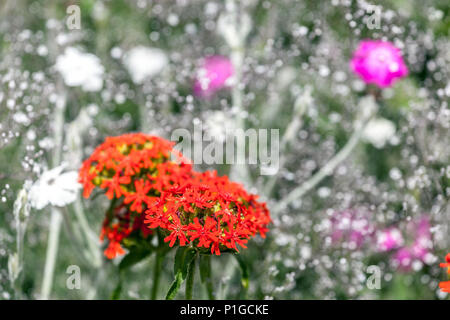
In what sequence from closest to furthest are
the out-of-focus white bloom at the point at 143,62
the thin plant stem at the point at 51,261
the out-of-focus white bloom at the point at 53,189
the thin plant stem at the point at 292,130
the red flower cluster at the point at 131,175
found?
the red flower cluster at the point at 131,175 → the out-of-focus white bloom at the point at 53,189 → the thin plant stem at the point at 51,261 → the thin plant stem at the point at 292,130 → the out-of-focus white bloom at the point at 143,62

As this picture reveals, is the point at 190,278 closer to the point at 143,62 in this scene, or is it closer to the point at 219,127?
the point at 219,127

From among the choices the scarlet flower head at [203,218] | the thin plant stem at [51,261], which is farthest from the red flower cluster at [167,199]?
the thin plant stem at [51,261]

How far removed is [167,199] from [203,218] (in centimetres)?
6

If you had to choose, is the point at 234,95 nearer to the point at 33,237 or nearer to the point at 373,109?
the point at 373,109

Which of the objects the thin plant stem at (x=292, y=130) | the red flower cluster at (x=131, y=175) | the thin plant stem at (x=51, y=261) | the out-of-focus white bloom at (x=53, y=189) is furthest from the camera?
the thin plant stem at (x=292, y=130)

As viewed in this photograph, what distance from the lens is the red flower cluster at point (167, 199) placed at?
2.14ft

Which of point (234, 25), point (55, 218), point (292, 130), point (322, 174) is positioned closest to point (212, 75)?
point (234, 25)

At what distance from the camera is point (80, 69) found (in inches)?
47.3

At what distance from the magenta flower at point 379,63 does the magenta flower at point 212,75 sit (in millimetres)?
301

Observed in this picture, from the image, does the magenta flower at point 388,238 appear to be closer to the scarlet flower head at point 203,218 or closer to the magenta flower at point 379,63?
the magenta flower at point 379,63

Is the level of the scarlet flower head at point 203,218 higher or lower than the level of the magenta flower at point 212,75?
lower

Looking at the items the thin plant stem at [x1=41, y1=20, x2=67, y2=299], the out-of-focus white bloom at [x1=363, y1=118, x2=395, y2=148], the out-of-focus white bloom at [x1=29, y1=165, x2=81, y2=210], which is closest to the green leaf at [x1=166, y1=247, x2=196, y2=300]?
the out-of-focus white bloom at [x1=29, y1=165, x2=81, y2=210]
